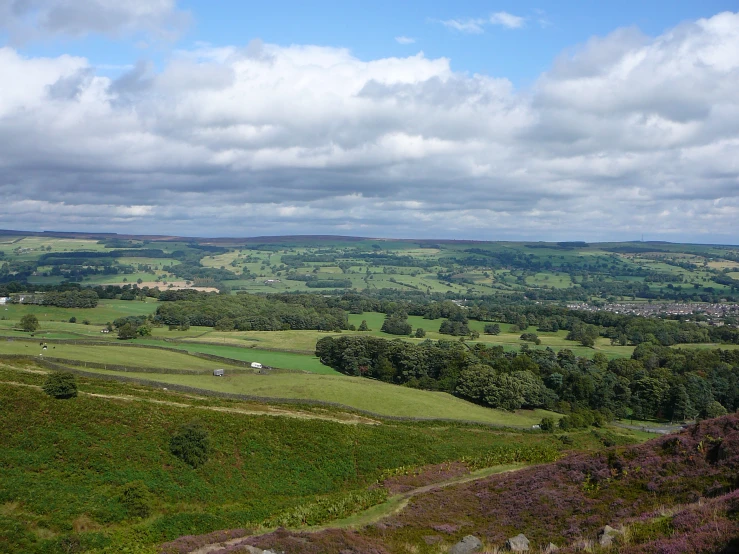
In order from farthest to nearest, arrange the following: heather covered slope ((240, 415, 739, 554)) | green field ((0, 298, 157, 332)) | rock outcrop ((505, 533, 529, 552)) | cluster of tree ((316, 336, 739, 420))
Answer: green field ((0, 298, 157, 332)), cluster of tree ((316, 336, 739, 420)), rock outcrop ((505, 533, 529, 552)), heather covered slope ((240, 415, 739, 554))

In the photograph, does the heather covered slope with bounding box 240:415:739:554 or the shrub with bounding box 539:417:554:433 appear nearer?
the heather covered slope with bounding box 240:415:739:554

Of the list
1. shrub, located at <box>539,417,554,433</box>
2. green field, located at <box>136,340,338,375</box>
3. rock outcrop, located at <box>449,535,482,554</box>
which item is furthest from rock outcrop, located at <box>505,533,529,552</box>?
green field, located at <box>136,340,338,375</box>

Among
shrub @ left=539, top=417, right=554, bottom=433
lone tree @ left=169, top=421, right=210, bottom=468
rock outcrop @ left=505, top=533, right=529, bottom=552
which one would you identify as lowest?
shrub @ left=539, top=417, right=554, bottom=433

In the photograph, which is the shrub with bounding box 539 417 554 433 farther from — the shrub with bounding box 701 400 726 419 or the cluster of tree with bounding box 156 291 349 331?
the cluster of tree with bounding box 156 291 349 331

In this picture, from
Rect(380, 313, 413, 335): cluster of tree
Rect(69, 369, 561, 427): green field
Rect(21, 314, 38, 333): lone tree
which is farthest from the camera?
Rect(380, 313, 413, 335): cluster of tree

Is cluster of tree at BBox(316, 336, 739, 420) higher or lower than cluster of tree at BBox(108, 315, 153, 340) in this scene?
lower

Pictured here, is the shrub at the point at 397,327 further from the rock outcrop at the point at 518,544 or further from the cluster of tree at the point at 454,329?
the rock outcrop at the point at 518,544

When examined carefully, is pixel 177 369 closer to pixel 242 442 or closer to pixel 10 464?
pixel 242 442
